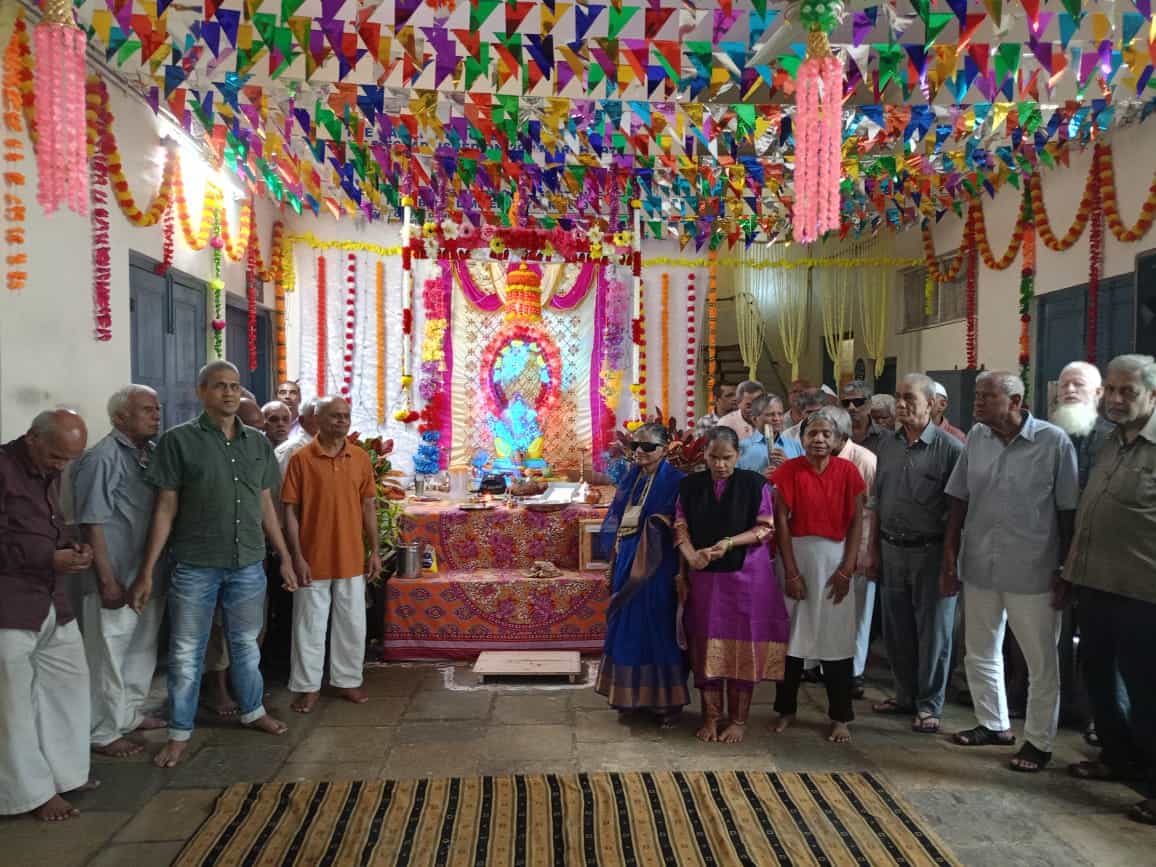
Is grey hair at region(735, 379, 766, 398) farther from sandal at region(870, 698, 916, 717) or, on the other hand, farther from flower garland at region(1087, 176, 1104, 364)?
flower garland at region(1087, 176, 1104, 364)

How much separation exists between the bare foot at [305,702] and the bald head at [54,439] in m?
1.76

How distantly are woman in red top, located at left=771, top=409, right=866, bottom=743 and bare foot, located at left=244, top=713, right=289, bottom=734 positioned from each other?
94.4 inches

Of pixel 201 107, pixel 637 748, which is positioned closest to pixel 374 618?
pixel 637 748

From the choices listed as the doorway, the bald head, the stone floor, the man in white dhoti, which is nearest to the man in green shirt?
the man in white dhoti

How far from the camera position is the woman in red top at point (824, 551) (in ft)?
11.9

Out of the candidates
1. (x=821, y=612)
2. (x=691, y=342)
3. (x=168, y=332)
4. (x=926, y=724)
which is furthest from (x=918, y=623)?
(x=691, y=342)

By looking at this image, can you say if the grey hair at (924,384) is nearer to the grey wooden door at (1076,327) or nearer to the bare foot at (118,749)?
the grey wooden door at (1076,327)

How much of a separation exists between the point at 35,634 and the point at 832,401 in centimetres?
434

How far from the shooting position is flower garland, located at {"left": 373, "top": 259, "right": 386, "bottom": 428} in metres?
8.91

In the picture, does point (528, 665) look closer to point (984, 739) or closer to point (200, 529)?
point (200, 529)

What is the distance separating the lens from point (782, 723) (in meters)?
3.80

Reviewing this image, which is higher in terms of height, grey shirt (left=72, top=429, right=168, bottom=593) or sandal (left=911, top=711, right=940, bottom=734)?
grey shirt (left=72, top=429, right=168, bottom=593)

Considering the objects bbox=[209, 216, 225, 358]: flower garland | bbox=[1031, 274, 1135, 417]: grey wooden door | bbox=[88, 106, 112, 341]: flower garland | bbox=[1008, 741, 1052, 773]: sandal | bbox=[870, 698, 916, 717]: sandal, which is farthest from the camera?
bbox=[209, 216, 225, 358]: flower garland

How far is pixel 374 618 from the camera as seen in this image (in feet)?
16.8
